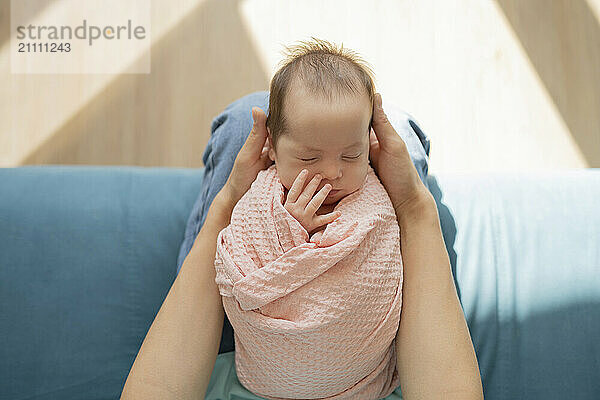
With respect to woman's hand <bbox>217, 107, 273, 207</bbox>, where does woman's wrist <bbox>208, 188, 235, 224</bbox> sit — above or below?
below

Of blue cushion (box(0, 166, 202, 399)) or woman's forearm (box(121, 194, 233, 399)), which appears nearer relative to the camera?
woman's forearm (box(121, 194, 233, 399))

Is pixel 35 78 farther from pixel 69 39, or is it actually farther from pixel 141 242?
pixel 141 242

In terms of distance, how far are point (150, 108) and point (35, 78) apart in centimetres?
43

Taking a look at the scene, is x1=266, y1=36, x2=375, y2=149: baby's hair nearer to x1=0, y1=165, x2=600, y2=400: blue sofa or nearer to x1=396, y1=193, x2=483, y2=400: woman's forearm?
x1=396, y1=193, x2=483, y2=400: woman's forearm

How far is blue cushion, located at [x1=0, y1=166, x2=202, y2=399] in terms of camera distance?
1.24 meters

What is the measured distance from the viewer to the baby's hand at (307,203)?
40.0 inches

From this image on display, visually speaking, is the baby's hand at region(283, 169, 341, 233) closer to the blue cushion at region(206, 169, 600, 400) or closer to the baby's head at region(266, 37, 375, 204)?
the baby's head at region(266, 37, 375, 204)

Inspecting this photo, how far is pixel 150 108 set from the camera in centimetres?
195

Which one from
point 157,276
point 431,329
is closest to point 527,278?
point 431,329

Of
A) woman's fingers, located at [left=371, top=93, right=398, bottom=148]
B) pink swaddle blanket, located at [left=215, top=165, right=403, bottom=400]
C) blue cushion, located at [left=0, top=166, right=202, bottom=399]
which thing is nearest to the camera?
pink swaddle blanket, located at [left=215, top=165, right=403, bottom=400]

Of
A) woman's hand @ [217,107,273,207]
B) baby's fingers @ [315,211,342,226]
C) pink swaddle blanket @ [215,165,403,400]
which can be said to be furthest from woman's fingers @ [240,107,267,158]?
baby's fingers @ [315,211,342,226]

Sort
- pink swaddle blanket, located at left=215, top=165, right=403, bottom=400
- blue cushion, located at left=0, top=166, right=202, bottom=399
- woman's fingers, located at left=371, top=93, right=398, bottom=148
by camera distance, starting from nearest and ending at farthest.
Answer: pink swaddle blanket, located at left=215, top=165, right=403, bottom=400
woman's fingers, located at left=371, top=93, right=398, bottom=148
blue cushion, located at left=0, top=166, right=202, bottom=399

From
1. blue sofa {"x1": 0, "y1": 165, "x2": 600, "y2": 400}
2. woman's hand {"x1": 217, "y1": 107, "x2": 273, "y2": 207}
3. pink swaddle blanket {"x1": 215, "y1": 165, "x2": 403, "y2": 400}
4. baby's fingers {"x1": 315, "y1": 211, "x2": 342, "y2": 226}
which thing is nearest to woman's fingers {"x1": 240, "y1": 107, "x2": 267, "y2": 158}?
woman's hand {"x1": 217, "y1": 107, "x2": 273, "y2": 207}

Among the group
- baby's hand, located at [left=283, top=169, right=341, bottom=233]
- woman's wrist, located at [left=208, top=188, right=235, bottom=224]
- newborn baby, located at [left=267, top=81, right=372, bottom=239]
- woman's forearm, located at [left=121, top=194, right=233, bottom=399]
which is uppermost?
newborn baby, located at [left=267, top=81, right=372, bottom=239]
